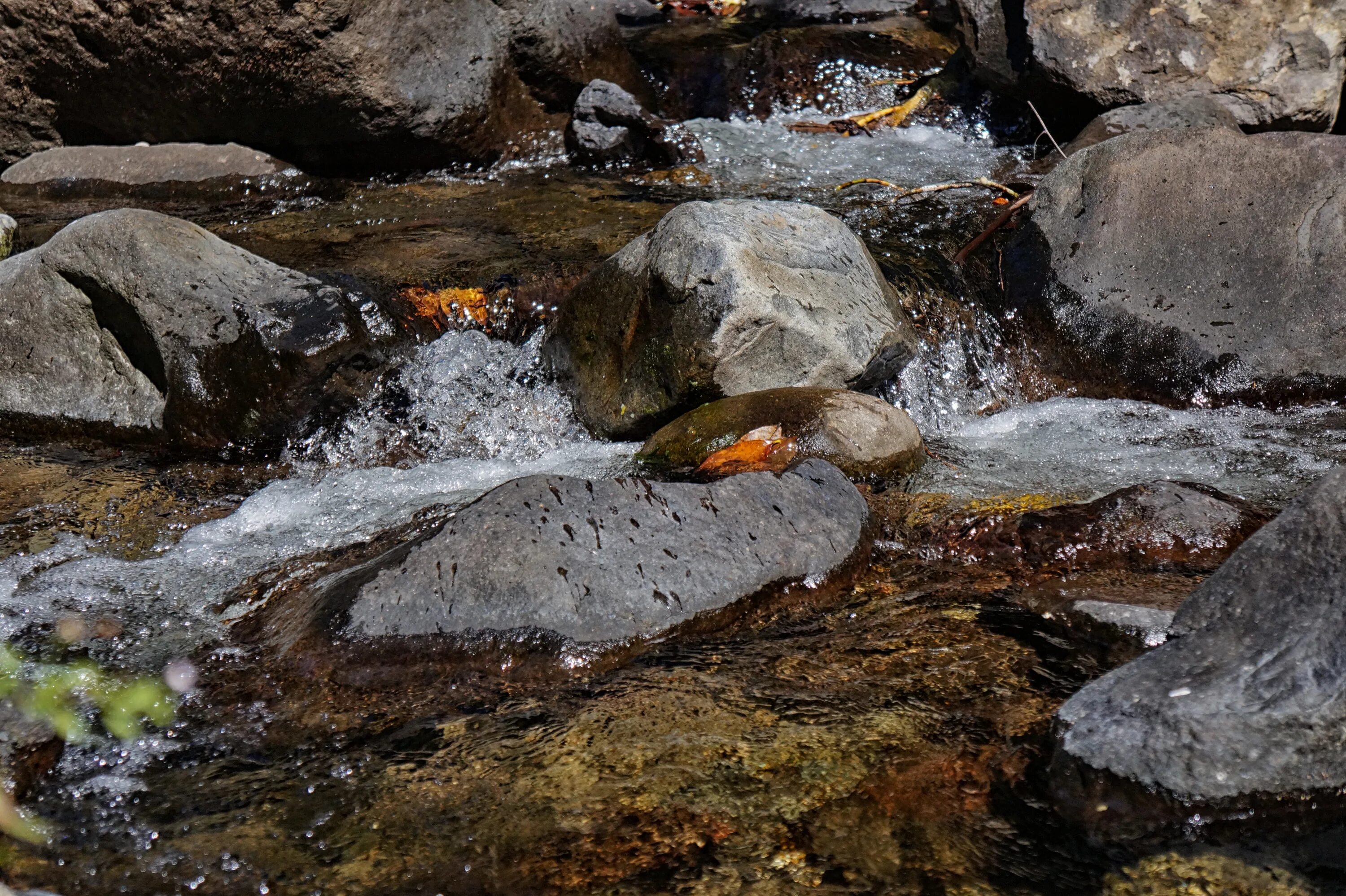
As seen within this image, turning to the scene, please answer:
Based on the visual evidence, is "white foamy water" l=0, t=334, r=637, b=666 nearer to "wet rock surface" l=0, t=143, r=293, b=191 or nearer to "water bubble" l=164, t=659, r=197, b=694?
"water bubble" l=164, t=659, r=197, b=694

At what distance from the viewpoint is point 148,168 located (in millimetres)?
7688

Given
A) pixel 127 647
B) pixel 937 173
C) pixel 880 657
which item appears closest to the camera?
pixel 880 657

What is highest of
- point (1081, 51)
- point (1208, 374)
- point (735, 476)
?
point (1081, 51)

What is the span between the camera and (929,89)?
357 inches

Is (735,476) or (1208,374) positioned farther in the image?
(1208,374)

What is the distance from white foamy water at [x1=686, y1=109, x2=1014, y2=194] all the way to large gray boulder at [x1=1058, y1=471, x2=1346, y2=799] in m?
5.24

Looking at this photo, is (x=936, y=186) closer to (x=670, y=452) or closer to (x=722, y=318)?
(x=722, y=318)

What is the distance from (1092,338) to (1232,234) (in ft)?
2.62

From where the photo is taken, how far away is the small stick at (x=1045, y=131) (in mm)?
7637

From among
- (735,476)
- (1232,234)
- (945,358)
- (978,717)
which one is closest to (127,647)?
(735,476)

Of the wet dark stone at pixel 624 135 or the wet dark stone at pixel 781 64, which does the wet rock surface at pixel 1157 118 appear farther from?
the wet dark stone at pixel 624 135

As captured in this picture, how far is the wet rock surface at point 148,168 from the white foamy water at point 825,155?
10.4 ft

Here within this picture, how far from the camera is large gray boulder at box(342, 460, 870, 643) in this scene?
3.09 meters

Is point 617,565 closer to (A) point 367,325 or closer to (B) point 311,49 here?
(A) point 367,325
